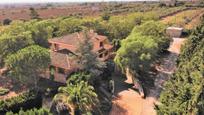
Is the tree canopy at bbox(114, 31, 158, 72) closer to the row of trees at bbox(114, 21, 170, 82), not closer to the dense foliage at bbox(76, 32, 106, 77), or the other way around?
the row of trees at bbox(114, 21, 170, 82)

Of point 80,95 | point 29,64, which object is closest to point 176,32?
point 29,64

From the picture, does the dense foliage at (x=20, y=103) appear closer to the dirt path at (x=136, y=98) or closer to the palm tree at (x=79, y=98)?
the palm tree at (x=79, y=98)

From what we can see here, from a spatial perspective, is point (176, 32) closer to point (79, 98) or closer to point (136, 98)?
point (136, 98)

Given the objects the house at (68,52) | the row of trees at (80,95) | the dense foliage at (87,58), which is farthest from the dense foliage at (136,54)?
the row of trees at (80,95)

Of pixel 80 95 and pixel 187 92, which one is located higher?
pixel 187 92

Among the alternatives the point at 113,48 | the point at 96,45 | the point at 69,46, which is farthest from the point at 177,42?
the point at 69,46
